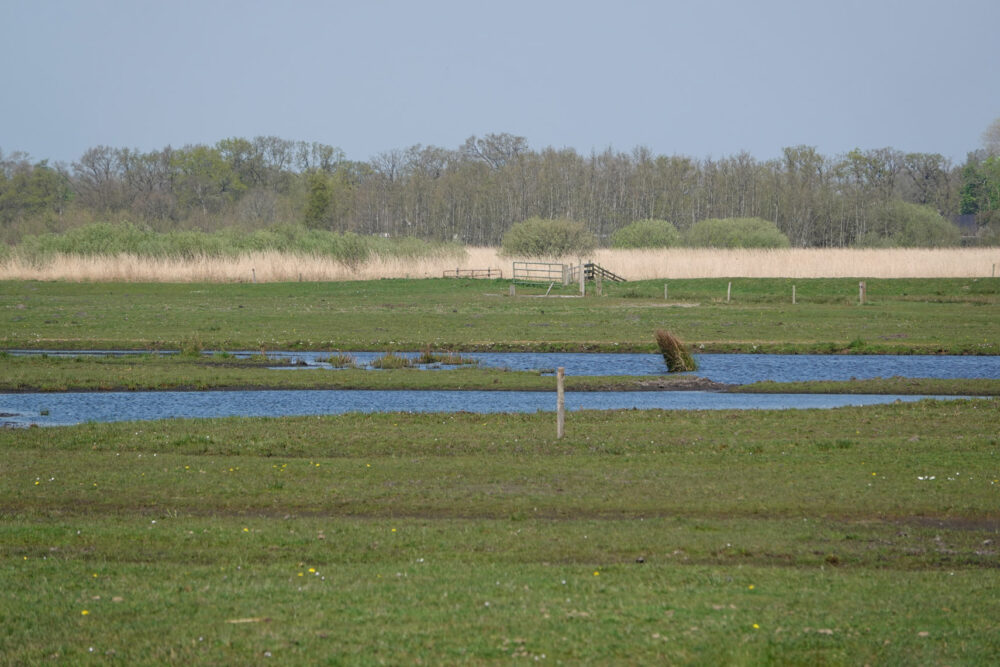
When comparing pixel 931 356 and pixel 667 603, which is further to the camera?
pixel 931 356

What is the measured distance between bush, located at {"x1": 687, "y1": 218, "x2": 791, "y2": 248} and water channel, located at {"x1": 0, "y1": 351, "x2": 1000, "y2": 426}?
65.3 meters

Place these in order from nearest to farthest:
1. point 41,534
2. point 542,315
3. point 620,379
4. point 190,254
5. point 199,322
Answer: point 41,534, point 620,379, point 199,322, point 542,315, point 190,254

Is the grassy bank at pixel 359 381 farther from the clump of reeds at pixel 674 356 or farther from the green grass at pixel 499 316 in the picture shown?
the green grass at pixel 499 316

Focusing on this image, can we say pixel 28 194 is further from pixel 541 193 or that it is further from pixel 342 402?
pixel 342 402

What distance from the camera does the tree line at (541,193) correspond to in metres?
124

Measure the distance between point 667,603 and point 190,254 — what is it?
73.0m

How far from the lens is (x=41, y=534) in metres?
11.5

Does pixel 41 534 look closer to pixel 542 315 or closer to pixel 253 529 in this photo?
pixel 253 529

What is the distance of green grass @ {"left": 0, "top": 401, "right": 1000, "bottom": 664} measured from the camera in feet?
26.3

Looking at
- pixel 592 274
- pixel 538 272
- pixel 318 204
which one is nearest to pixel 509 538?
pixel 592 274

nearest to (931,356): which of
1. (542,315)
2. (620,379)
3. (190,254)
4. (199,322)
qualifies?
(620,379)

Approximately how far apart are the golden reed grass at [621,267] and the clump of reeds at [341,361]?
3818 cm

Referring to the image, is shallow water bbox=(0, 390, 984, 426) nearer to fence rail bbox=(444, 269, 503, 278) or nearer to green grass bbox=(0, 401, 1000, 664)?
green grass bbox=(0, 401, 1000, 664)

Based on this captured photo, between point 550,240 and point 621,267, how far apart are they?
1064cm
